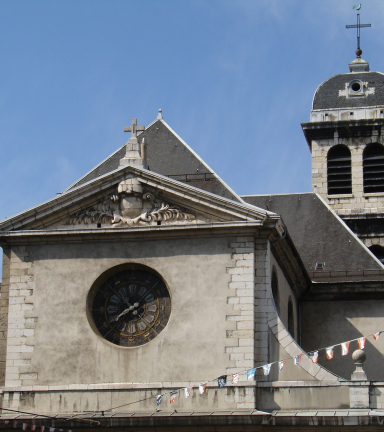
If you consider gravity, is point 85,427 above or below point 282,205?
below

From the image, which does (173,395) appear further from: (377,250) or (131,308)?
(377,250)

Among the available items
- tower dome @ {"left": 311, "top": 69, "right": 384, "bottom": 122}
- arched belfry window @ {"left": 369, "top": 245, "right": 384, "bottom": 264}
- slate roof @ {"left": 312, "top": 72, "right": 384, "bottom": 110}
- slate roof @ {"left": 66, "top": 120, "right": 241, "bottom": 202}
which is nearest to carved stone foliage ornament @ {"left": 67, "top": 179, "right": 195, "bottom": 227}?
slate roof @ {"left": 66, "top": 120, "right": 241, "bottom": 202}

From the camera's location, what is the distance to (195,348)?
787 inches

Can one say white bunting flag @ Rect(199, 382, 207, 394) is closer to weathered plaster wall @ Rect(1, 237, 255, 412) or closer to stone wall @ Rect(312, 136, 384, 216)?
weathered plaster wall @ Rect(1, 237, 255, 412)

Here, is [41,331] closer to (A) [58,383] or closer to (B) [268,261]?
(A) [58,383]

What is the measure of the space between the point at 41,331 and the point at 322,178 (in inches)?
564

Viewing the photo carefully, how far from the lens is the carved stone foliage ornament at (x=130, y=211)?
819 inches

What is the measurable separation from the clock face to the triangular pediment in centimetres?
115

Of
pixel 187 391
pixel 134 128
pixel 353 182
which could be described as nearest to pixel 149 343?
pixel 187 391

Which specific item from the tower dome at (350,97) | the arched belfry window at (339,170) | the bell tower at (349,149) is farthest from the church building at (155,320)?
the tower dome at (350,97)

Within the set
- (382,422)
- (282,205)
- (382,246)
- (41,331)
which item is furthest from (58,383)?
(382,246)

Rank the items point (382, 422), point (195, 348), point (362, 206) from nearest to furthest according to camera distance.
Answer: point (382, 422)
point (195, 348)
point (362, 206)

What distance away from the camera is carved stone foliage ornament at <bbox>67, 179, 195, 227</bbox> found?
20812 millimetres

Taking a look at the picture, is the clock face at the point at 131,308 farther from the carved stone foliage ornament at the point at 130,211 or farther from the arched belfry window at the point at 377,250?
the arched belfry window at the point at 377,250
